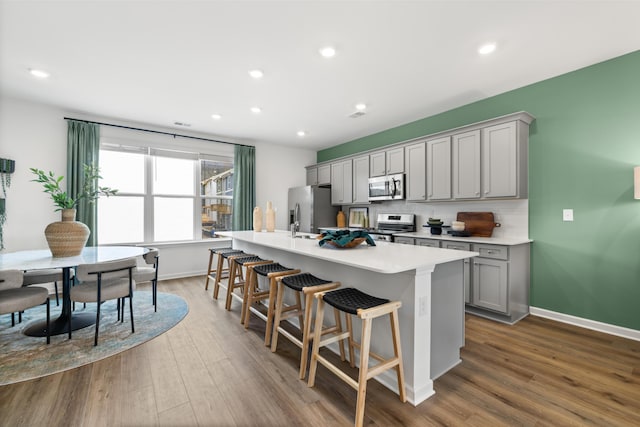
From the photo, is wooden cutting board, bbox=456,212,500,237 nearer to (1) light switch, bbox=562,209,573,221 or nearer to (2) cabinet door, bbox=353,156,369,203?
(1) light switch, bbox=562,209,573,221

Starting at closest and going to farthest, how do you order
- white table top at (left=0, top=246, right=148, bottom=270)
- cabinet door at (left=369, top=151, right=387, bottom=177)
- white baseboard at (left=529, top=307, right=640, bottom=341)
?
1. white table top at (left=0, top=246, right=148, bottom=270)
2. white baseboard at (left=529, top=307, right=640, bottom=341)
3. cabinet door at (left=369, top=151, right=387, bottom=177)

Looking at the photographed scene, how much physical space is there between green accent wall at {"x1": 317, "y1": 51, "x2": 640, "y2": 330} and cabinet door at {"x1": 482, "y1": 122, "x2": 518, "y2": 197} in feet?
0.98

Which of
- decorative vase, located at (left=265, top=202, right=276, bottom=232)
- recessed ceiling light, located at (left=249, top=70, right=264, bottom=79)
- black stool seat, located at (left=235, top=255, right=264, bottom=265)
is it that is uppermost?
recessed ceiling light, located at (left=249, top=70, right=264, bottom=79)

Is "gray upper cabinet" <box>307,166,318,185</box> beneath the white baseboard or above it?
above

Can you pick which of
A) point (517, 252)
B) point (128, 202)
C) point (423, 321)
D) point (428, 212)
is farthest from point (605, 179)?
point (128, 202)

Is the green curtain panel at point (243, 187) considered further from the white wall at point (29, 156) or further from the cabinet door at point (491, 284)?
the cabinet door at point (491, 284)

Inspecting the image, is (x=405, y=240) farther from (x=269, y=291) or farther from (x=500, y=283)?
(x=269, y=291)

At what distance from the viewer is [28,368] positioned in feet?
6.89

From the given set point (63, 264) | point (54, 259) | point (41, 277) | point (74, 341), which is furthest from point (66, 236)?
point (74, 341)

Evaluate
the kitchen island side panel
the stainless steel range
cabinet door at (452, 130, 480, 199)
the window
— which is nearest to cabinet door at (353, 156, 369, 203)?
the stainless steel range

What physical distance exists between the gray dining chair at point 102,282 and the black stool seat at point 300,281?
1526mm

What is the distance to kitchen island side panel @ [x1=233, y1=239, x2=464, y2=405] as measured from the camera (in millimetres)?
1769

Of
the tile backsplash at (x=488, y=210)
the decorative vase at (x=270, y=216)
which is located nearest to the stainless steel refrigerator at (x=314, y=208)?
the tile backsplash at (x=488, y=210)

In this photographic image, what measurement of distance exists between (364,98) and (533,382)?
3.39 metres
